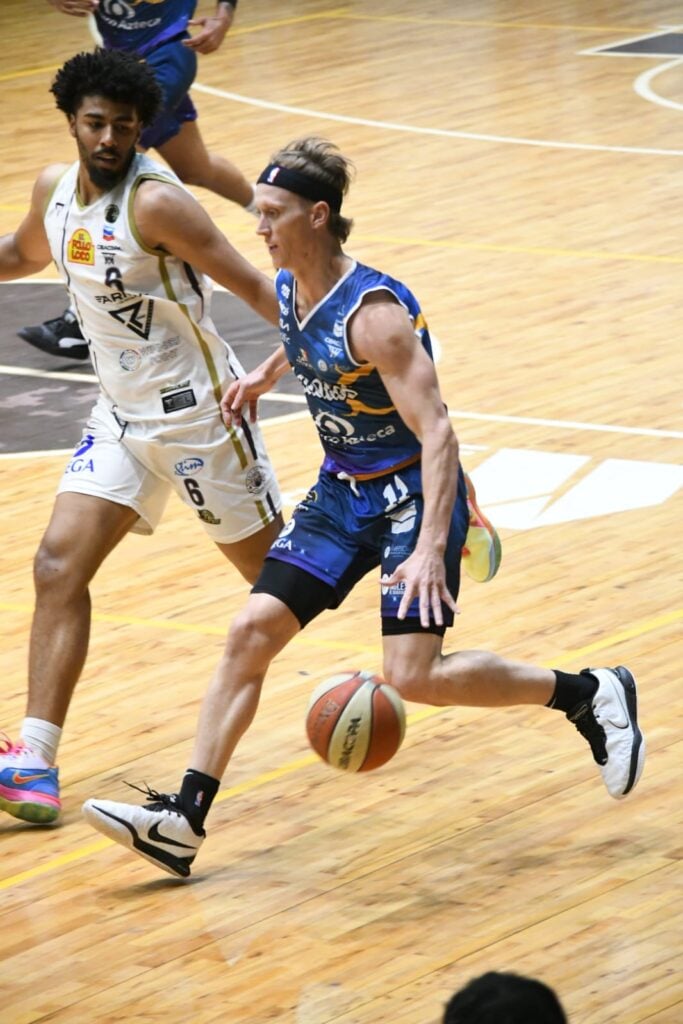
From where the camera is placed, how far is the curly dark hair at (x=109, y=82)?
5469mm

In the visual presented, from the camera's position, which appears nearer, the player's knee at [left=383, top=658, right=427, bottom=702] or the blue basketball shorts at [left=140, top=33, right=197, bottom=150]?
the player's knee at [left=383, top=658, right=427, bottom=702]

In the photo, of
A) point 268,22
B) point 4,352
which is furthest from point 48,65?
point 4,352

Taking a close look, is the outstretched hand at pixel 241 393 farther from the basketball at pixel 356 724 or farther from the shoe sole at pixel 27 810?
the shoe sole at pixel 27 810

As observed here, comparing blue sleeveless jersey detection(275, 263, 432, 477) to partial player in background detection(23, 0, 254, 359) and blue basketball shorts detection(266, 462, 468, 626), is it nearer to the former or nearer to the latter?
blue basketball shorts detection(266, 462, 468, 626)

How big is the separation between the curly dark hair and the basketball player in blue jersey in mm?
640

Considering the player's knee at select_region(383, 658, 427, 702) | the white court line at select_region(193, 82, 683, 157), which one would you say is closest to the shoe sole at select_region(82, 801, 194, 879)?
the player's knee at select_region(383, 658, 427, 702)

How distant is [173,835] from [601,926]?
1.09 metres

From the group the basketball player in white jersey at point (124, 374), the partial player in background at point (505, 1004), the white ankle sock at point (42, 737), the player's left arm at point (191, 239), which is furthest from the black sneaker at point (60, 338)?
the partial player in background at point (505, 1004)

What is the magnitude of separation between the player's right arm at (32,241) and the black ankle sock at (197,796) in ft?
5.56

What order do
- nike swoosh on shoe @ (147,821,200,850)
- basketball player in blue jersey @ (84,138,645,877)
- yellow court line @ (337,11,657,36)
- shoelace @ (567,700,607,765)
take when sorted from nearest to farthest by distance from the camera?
basketball player in blue jersey @ (84,138,645,877)
nike swoosh on shoe @ (147,821,200,850)
shoelace @ (567,700,607,765)
yellow court line @ (337,11,657,36)

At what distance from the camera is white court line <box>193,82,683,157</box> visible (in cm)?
1396

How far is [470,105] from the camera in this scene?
16.0 m

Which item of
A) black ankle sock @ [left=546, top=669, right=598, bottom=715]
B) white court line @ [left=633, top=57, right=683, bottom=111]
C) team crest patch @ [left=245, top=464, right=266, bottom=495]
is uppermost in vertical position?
team crest patch @ [left=245, top=464, right=266, bottom=495]

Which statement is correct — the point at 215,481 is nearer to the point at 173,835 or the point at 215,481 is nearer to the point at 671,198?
the point at 173,835
